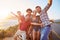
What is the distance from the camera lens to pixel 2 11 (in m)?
2.31

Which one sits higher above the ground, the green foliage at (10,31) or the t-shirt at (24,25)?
the t-shirt at (24,25)

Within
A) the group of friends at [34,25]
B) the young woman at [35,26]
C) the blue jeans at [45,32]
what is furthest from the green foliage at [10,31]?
the blue jeans at [45,32]

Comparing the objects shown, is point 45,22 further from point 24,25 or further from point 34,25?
point 24,25

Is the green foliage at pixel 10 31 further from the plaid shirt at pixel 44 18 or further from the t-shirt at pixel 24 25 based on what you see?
the plaid shirt at pixel 44 18

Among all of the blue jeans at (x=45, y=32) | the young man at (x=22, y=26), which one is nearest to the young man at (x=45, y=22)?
the blue jeans at (x=45, y=32)

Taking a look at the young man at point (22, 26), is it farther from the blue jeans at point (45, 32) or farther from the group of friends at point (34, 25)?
the blue jeans at point (45, 32)

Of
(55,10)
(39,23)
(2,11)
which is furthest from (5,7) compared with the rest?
(55,10)

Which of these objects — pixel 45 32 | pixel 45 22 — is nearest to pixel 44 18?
pixel 45 22

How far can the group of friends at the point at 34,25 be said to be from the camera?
2.24m

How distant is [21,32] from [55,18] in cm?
44

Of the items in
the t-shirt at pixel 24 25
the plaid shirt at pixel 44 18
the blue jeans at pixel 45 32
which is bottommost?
the blue jeans at pixel 45 32

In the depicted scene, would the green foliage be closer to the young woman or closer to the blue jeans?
the young woman

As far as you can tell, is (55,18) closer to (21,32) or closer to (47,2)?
(47,2)

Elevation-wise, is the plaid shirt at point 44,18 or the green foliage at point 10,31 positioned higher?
the plaid shirt at point 44,18
